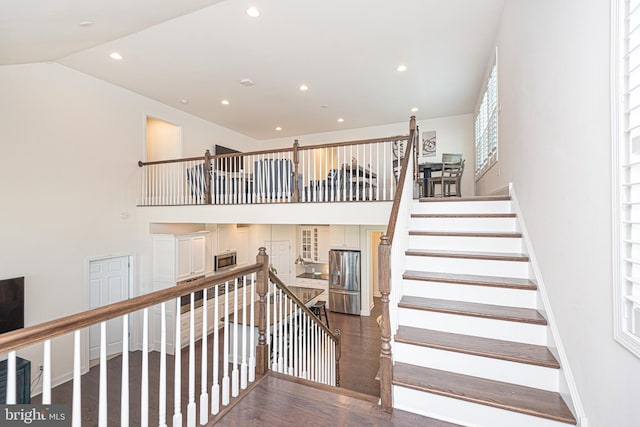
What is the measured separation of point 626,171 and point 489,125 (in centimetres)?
380

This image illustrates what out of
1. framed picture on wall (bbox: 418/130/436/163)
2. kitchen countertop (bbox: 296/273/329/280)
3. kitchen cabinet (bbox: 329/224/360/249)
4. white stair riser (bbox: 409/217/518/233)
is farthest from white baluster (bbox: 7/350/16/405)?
kitchen countertop (bbox: 296/273/329/280)

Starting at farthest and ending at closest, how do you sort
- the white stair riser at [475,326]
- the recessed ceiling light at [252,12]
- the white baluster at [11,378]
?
1. the recessed ceiling light at [252,12]
2. the white stair riser at [475,326]
3. the white baluster at [11,378]

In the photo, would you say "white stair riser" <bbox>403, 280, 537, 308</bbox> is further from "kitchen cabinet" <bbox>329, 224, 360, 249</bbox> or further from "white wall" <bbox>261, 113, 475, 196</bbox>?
"kitchen cabinet" <bbox>329, 224, 360, 249</bbox>

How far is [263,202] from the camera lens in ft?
14.9

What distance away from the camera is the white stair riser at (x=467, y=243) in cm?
263

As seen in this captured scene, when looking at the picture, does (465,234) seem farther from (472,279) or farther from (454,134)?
(454,134)

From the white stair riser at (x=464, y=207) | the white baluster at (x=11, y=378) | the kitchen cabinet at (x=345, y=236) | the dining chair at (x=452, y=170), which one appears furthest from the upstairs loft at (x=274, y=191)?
the white baluster at (x=11, y=378)

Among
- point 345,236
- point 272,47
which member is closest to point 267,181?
point 272,47

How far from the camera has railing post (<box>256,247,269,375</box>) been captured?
7.55 ft

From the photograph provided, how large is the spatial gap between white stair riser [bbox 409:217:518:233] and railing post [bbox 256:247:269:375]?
1.76 meters

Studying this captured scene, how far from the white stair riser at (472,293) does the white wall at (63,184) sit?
5.10 meters

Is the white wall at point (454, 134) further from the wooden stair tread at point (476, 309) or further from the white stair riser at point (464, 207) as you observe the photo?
the wooden stair tread at point (476, 309)

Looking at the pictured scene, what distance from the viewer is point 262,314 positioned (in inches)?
91.8

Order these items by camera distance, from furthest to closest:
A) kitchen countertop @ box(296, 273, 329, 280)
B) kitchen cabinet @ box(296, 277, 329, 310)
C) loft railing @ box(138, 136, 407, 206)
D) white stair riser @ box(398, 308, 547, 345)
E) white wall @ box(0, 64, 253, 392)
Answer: kitchen countertop @ box(296, 273, 329, 280)
kitchen cabinet @ box(296, 277, 329, 310)
loft railing @ box(138, 136, 407, 206)
white wall @ box(0, 64, 253, 392)
white stair riser @ box(398, 308, 547, 345)
